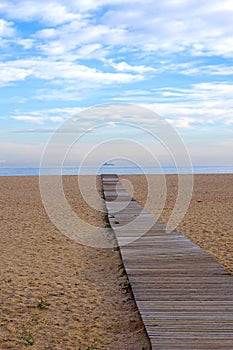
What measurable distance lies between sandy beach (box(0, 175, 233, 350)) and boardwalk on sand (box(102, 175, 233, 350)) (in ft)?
0.71

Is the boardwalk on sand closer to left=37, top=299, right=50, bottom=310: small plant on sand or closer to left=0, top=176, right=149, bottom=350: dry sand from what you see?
left=0, top=176, right=149, bottom=350: dry sand

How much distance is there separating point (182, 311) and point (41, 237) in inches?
229

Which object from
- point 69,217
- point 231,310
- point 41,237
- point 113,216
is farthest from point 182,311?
point 69,217

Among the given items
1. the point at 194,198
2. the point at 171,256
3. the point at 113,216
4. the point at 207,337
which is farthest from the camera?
the point at 194,198

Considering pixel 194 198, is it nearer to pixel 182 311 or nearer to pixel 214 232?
pixel 214 232

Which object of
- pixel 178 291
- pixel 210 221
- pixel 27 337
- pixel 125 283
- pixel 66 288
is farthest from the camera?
pixel 210 221

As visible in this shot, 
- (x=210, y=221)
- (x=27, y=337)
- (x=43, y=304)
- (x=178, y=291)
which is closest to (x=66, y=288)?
(x=43, y=304)

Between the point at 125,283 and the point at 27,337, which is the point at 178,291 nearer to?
the point at 125,283

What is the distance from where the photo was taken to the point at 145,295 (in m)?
5.61

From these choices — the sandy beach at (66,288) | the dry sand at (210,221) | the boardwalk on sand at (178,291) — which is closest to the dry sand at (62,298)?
the sandy beach at (66,288)

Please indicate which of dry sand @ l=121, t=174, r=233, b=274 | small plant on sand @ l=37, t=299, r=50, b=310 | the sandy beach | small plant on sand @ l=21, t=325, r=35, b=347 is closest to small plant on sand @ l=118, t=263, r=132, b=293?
the sandy beach

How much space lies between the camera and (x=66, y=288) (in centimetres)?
655

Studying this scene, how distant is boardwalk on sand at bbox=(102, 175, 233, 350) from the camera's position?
441 centimetres

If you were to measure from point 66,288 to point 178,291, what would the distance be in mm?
1569
